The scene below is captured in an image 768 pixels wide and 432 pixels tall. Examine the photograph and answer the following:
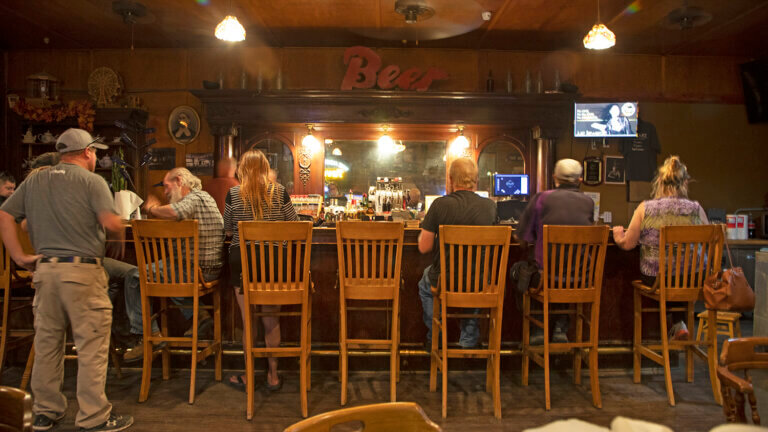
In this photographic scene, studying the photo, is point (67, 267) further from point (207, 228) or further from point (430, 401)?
point (430, 401)

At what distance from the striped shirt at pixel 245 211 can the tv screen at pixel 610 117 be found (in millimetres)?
4508

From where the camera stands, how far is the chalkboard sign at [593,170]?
6262 millimetres

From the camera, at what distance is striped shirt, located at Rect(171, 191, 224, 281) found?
3078 millimetres

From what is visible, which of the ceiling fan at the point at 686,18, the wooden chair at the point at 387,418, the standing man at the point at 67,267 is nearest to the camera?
the wooden chair at the point at 387,418

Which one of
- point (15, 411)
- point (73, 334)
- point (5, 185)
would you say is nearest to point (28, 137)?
point (5, 185)

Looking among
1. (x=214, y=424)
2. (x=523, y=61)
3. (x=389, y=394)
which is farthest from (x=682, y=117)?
(x=214, y=424)

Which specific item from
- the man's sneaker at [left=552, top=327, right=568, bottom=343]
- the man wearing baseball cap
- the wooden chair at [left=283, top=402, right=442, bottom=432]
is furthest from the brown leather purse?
the wooden chair at [left=283, top=402, right=442, bottom=432]

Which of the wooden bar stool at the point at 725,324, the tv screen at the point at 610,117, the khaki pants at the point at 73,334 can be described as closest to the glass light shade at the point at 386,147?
the tv screen at the point at 610,117

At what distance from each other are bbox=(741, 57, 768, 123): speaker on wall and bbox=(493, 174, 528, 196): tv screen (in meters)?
3.25

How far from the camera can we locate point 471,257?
2785mm

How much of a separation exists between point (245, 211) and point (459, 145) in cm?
378

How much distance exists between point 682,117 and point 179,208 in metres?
6.39

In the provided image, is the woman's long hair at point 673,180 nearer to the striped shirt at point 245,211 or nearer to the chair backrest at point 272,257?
the chair backrest at point 272,257

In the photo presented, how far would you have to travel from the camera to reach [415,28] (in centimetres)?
547
